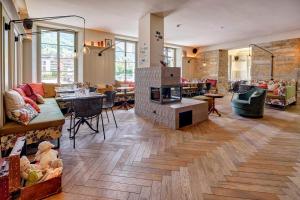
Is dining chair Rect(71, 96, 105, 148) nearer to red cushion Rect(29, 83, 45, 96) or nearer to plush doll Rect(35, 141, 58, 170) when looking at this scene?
plush doll Rect(35, 141, 58, 170)

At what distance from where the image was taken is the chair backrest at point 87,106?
131 inches

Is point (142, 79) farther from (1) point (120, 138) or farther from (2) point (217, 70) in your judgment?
(2) point (217, 70)

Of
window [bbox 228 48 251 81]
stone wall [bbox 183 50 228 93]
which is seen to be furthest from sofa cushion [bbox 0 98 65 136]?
window [bbox 228 48 251 81]

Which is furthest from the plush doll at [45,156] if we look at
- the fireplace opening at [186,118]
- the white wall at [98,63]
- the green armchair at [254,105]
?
the white wall at [98,63]

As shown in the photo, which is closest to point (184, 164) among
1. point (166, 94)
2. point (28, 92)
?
point (166, 94)

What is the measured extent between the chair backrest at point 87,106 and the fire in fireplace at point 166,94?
5.09ft

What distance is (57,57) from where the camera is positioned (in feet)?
Result: 21.9

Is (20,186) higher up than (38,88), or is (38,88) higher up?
(38,88)

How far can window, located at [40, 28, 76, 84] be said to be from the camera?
644cm

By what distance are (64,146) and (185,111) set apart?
2.52 metres

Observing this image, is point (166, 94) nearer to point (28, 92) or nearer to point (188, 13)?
point (188, 13)

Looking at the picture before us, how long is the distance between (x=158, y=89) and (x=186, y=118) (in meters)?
0.94

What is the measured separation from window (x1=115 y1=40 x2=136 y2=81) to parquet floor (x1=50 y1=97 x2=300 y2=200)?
14.8 feet

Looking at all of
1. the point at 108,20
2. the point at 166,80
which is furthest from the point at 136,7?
the point at 166,80
